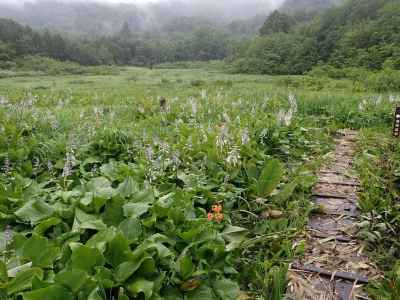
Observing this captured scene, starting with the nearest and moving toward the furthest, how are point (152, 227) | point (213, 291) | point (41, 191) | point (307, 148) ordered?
point (213, 291), point (152, 227), point (41, 191), point (307, 148)

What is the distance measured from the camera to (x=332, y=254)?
3514 mm

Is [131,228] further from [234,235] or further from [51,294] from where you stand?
[234,235]

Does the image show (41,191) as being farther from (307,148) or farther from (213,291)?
(307,148)

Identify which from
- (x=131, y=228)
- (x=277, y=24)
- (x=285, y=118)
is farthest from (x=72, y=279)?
(x=277, y=24)

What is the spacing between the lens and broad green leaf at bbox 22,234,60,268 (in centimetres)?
252

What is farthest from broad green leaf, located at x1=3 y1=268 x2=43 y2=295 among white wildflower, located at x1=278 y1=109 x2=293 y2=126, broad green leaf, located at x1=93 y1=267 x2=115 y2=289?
white wildflower, located at x1=278 y1=109 x2=293 y2=126

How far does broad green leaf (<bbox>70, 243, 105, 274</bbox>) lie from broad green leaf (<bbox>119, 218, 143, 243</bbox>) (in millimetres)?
417

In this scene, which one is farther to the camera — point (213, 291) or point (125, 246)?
point (213, 291)

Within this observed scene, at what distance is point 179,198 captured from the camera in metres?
3.48

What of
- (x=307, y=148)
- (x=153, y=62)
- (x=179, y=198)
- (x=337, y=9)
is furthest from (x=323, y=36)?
(x=153, y=62)

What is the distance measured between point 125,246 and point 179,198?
3.25ft

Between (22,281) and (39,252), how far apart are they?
0.28 m

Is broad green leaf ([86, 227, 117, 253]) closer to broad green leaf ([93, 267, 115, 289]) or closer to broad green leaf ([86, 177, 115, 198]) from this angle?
broad green leaf ([93, 267, 115, 289])

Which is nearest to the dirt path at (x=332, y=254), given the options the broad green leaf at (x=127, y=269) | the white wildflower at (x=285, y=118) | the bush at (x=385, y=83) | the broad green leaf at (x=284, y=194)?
the broad green leaf at (x=284, y=194)
